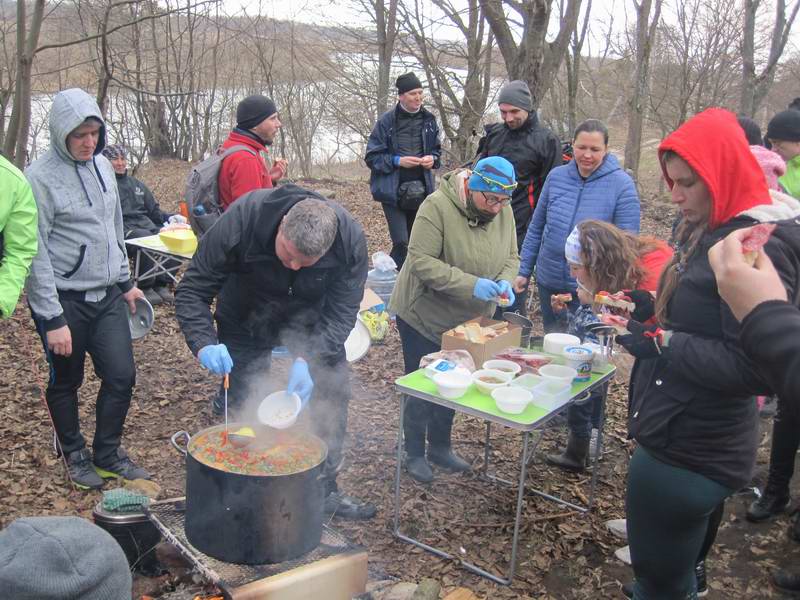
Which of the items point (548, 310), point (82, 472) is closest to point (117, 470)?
point (82, 472)

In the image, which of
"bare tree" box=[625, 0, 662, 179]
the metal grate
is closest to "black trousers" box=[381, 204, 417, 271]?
the metal grate

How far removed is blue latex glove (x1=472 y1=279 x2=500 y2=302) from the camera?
3.58 metres

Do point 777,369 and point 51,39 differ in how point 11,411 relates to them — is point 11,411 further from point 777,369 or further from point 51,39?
point 51,39

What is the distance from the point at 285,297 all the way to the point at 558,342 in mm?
1607

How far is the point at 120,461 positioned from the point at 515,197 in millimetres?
3699

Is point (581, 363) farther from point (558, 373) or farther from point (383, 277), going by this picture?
point (383, 277)

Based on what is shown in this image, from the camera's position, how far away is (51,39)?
41.5 feet

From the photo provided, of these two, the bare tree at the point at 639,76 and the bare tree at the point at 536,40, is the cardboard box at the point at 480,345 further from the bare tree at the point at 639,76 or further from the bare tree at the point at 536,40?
the bare tree at the point at 639,76

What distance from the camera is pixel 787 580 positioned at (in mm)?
3182

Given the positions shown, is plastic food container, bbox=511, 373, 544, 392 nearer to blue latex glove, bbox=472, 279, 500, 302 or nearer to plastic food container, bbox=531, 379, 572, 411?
plastic food container, bbox=531, 379, 572, 411

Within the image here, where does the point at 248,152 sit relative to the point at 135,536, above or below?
above

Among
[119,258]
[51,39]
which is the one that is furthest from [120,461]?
[51,39]

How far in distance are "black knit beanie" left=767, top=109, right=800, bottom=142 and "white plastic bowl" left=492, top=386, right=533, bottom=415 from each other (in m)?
2.98

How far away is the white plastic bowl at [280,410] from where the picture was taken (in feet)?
9.50
